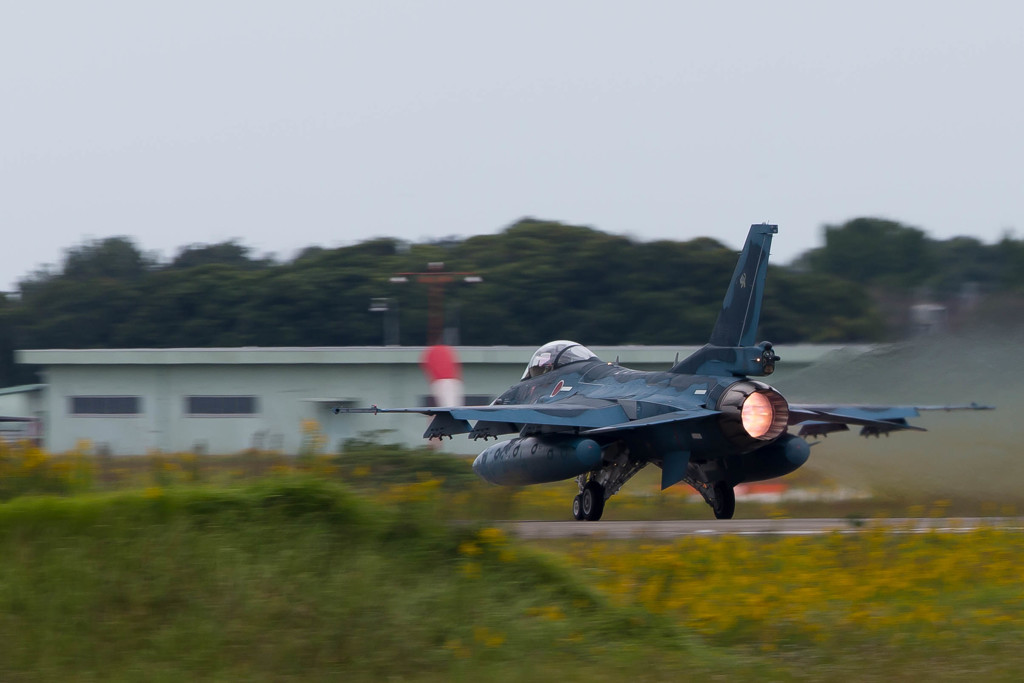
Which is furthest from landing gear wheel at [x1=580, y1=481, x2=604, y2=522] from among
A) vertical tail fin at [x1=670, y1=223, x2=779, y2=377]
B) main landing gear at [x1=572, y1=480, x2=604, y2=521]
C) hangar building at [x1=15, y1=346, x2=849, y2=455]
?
hangar building at [x1=15, y1=346, x2=849, y2=455]

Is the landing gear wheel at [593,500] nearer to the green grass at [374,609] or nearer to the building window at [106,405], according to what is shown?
the green grass at [374,609]

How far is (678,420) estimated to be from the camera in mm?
16844

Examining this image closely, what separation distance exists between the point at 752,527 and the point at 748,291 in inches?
143

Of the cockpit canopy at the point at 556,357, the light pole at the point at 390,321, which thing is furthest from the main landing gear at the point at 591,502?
the light pole at the point at 390,321

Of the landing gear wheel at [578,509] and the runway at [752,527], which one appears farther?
the landing gear wheel at [578,509]

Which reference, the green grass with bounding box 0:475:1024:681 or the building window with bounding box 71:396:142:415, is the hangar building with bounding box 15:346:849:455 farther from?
the green grass with bounding box 0:475:1024:681

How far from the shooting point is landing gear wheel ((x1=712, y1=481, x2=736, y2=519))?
1859 centimetres

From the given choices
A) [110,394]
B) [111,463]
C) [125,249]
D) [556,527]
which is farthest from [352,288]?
[111,463]

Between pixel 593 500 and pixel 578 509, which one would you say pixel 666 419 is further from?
pixel 578 509

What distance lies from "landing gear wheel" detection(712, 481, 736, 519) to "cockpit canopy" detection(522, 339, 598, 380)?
3.54 m

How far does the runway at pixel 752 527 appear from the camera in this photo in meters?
13.4

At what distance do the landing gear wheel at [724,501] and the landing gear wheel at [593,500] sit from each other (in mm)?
1890

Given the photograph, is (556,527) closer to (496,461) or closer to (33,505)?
(496,461)

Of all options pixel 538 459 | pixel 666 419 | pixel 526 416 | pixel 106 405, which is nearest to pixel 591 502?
pixel 538 459
